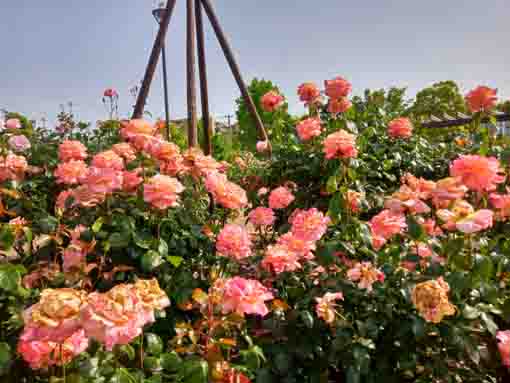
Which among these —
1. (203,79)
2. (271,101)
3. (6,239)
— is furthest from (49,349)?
(271,101)

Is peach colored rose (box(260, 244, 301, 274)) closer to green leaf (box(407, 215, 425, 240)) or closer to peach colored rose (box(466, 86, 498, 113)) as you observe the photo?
green leaf (box(407, 215, 425, 240))

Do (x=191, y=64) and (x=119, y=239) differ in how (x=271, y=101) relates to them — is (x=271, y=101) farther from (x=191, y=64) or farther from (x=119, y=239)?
(x=119, y=239)

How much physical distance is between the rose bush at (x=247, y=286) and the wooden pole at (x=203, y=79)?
0.91 meters

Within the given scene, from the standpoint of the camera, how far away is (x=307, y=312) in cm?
102

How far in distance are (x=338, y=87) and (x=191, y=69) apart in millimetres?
899

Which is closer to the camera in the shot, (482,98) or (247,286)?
(247,286)

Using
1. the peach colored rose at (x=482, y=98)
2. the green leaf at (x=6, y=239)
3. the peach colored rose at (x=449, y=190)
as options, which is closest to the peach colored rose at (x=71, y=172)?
the green leaf at (x=6, y=239)

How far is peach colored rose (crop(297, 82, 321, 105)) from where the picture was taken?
7.40 feet

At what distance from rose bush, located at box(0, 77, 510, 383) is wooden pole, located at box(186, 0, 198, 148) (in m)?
0.87

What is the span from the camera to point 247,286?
0.88m

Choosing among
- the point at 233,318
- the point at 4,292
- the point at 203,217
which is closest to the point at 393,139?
the point at 203,217

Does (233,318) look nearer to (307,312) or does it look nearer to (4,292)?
(307,312)

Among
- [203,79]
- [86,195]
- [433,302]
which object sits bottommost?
[433,302]

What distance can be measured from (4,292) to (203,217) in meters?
0.71
